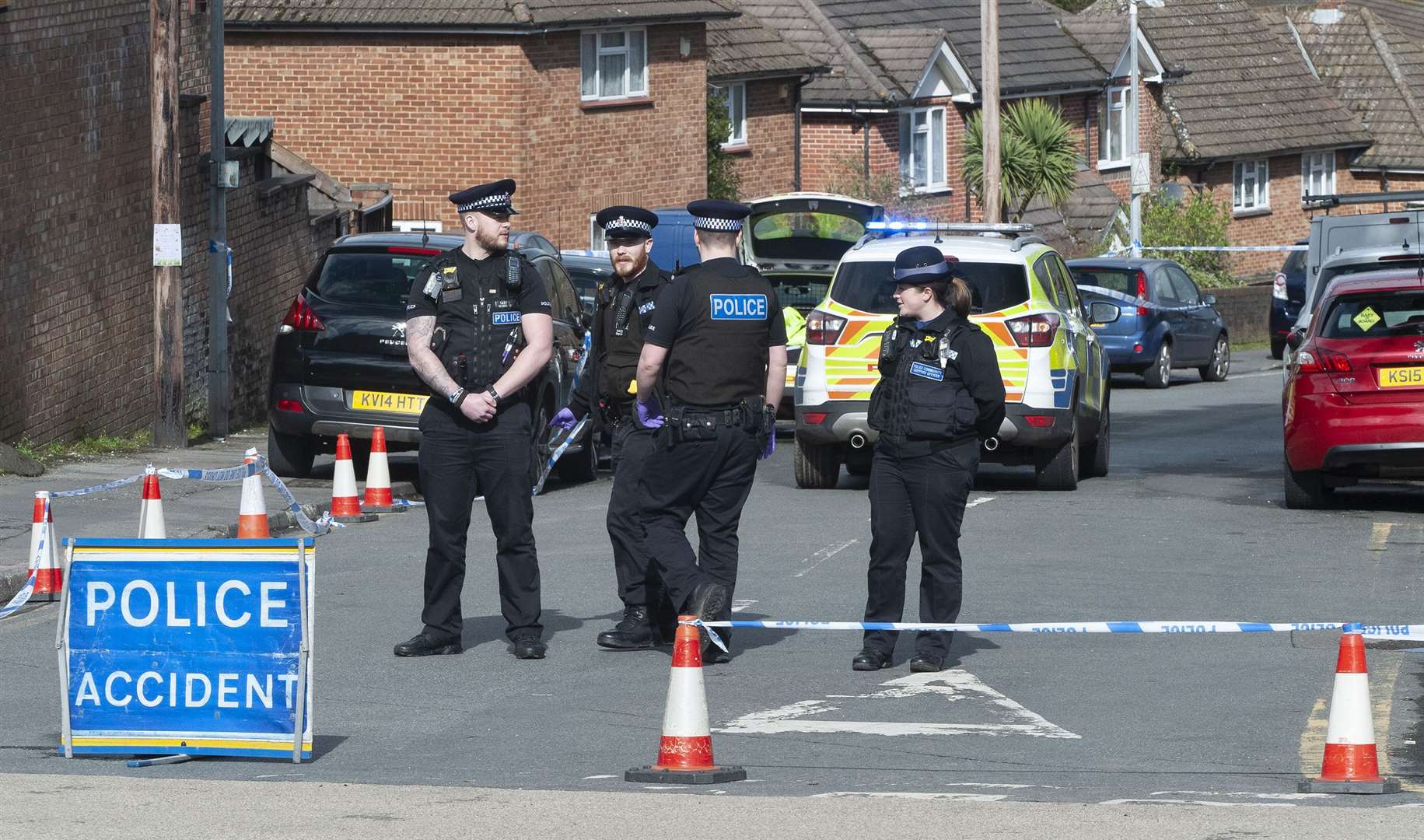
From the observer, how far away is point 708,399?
9414 mm

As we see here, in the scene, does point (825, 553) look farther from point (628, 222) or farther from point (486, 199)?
point (486, 199)

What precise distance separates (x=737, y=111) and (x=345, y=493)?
24.9 meters

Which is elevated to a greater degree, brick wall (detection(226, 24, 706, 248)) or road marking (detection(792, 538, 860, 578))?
brick wall (detection(226, 24, 706, 248))

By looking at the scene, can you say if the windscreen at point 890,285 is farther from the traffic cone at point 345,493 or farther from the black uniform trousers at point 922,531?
the black uniform trousers at point 922,531

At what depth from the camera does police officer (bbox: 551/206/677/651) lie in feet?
32.3

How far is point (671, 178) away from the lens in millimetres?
33781

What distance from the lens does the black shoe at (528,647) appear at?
9.65m

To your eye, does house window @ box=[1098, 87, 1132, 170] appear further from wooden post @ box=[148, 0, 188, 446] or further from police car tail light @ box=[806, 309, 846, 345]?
police car tail light @ box=[806, 309, 846, 345]

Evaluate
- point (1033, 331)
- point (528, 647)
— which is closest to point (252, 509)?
point (528, 647)

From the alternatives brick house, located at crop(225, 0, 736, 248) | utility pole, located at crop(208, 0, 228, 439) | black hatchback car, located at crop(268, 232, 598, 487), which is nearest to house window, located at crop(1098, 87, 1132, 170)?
brick house, located at crop(225, 0, 736, 248)

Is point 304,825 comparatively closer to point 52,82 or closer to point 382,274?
point 382,274

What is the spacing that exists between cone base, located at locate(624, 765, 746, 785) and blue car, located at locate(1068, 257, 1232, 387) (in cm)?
2056

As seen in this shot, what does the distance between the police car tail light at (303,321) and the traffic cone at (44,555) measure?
15.5 feet

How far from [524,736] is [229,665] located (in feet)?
3.81
